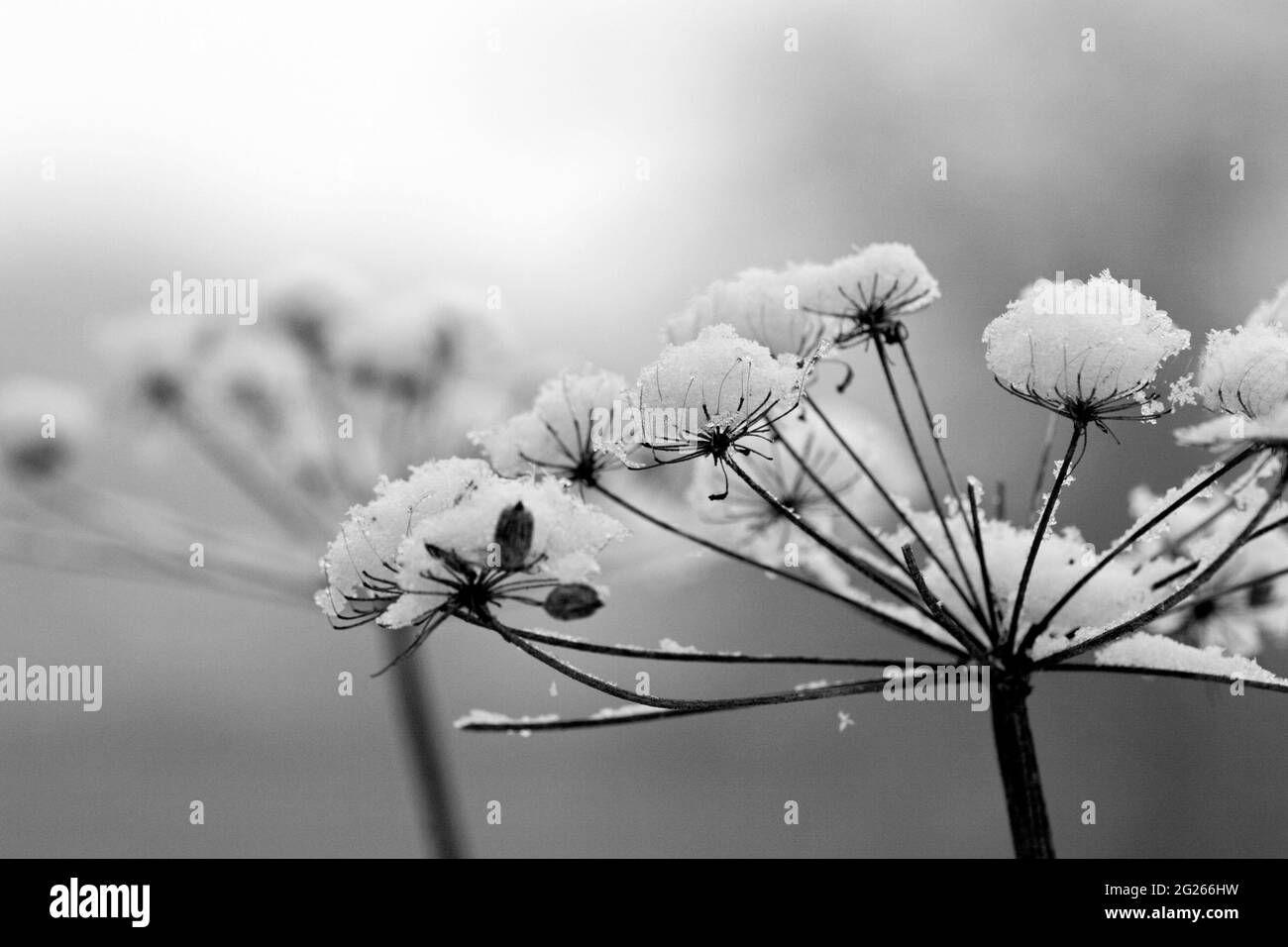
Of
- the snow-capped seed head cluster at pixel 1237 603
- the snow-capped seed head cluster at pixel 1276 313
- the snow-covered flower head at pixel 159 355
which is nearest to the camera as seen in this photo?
the snow-capped seed head cluster at pixel 1276 313

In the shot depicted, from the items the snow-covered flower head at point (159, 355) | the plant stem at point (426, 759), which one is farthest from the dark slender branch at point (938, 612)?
the snow-covered flower head at point (159, 355)

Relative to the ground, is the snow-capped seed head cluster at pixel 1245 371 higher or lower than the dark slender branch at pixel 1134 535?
higher

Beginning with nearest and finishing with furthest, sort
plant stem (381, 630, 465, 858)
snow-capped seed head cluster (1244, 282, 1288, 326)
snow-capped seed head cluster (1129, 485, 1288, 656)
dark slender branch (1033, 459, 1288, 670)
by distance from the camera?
dark slender branch (1033, 459, 1288, 670) < snow-capped seed head cluster (1244, 282, 1288, 326) < snow-capped seed head cluster (1129, 485, 1288, 656) < plant stem (381, 630, 465, 858)

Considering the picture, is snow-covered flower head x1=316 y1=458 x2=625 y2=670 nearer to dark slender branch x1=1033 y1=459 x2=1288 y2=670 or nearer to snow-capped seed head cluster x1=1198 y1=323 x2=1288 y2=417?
dark slender branch x1=1033 y1=459 x2=1288 y2=670

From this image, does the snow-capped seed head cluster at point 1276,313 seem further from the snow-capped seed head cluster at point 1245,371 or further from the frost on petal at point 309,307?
the frost on petal at point 309,307

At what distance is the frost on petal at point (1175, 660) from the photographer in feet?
4.09

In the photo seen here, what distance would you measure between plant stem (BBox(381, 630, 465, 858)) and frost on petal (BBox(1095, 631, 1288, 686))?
Result: 1.89m

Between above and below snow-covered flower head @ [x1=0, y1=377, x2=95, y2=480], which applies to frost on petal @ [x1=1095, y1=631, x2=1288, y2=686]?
below

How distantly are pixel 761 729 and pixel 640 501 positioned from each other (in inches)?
485

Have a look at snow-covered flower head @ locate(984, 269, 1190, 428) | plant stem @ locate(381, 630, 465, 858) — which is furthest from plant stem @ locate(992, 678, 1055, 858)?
plant stem @ locate(381, 630, 465, 858)

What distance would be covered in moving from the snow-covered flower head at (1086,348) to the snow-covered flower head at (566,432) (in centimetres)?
49

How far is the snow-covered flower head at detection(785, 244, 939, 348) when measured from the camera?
1479mm

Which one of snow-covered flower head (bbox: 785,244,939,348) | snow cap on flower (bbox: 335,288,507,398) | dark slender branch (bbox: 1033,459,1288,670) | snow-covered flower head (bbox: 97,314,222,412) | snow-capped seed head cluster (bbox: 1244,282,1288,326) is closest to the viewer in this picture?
dark slender branch (bbox: 1033,459,1288,670)
